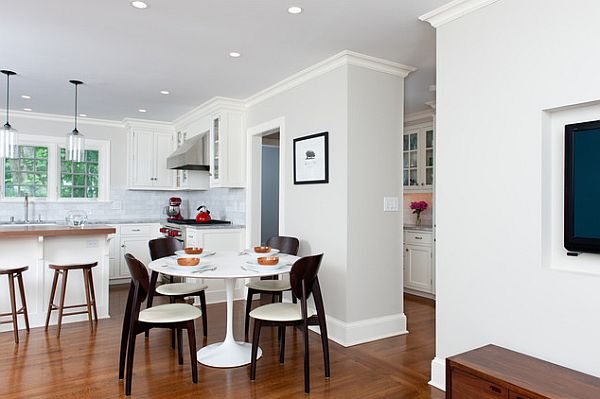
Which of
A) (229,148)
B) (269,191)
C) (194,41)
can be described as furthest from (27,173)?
(194,41)

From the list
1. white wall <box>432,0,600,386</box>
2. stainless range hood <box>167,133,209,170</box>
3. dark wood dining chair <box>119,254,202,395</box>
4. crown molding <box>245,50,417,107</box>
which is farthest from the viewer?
stainless range hood <box>167,133,209,170</box>

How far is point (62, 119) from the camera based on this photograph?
640 cm

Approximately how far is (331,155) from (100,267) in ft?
9.11

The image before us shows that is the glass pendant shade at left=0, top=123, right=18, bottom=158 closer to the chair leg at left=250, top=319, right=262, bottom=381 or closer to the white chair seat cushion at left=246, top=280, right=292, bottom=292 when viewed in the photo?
the white chair seat cushion at left=246, top=280, right=292, bottom=292

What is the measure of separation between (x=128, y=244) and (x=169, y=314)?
379 cm

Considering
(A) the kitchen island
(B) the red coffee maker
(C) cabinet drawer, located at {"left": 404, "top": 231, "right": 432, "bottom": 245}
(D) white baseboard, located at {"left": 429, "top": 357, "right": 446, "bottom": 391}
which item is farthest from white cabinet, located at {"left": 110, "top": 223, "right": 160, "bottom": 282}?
(D) white baseboard, located at {"left": 429, "top": 357, "right": 446, "bottom": 391}

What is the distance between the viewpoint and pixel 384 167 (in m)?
3.84

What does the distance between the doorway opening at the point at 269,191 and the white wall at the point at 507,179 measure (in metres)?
3.21

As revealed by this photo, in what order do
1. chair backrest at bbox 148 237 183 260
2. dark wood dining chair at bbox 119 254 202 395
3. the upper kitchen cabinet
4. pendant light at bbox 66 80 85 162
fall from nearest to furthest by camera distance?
dark wood dining chair at bbox 119 254 202 395 → chair backrest at bbox 148 237 183 260 → pendant light at bbox 66 80 85 162 → the upper kitchen cabinet

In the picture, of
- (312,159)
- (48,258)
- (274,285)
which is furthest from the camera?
(48,258)

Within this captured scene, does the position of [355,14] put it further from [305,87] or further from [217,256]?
[217,256]

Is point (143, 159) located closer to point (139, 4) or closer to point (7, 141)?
point (7, 141)

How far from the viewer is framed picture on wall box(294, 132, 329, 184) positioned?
12.6 feet

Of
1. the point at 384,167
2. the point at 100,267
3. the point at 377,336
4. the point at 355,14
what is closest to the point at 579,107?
the point at 355,14
